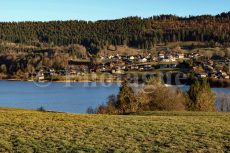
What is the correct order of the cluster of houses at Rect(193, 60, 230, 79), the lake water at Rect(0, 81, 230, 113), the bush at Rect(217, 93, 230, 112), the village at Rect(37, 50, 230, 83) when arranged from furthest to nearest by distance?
the village at Rect(37, 50, 230, 83) < the cluster of houses at Rect(193, 60, 230, 79) < the lake water at Rect(0, 81, 230, 113) < the bush at Rect(217, 93, 230, 112)

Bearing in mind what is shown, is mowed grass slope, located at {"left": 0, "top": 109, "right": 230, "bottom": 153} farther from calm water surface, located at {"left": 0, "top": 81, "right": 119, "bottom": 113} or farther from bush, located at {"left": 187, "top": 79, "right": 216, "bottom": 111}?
calm water surface, located at {"left": 0, "top": 81, "right": 119, "bottom": 113}

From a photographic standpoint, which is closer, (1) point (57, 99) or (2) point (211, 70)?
(1) point (57, 99)

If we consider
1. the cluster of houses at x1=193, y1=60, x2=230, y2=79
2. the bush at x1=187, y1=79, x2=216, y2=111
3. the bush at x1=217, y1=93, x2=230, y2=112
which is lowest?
the bush at x1=217, y1=93, x2=230, y2=112

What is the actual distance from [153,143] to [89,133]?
9.82 feet

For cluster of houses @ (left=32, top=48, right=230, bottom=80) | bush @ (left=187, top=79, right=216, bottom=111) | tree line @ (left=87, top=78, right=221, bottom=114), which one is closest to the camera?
tree line @ (left=87, top=78, right=221, bottom=114)

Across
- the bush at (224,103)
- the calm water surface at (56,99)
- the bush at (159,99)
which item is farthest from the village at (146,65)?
the bush at (159,99)

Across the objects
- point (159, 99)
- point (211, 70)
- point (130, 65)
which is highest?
point (130, 65)

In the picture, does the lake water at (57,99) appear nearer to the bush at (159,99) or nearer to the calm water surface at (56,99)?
the calm water surface at (56,99)

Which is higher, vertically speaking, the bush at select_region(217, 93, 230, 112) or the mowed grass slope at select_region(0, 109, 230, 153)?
the mowed grass slope at select_region(0, 109, 230, 153)

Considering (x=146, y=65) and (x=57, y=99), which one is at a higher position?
(x=146, y=65)

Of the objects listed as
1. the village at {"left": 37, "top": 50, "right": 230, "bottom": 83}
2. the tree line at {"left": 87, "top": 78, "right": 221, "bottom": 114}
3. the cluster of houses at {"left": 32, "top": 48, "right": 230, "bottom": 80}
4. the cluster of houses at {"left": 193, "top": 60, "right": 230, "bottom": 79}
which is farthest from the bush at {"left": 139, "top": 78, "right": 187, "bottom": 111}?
the cluster of houses at {"left": 32, "top": 48, "right": 230, "bottom": 80}

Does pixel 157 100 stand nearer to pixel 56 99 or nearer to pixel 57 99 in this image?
pixel 57 99

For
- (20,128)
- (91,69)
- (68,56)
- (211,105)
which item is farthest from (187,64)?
(20,128)

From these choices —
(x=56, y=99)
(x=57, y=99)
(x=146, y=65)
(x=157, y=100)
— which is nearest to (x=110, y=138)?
(x=157, y=100)
